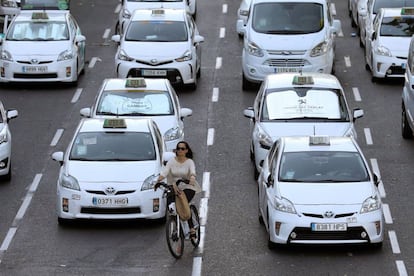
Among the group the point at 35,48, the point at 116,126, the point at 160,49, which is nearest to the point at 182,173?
the point at 116,126

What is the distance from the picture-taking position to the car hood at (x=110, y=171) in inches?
883

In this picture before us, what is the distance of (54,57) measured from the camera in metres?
33.7

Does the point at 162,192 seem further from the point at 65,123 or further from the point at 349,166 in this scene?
the point at 65,123

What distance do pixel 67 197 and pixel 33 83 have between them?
12.4m

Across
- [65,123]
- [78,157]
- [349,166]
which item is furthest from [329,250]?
[65,123]

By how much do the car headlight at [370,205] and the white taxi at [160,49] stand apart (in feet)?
42.2

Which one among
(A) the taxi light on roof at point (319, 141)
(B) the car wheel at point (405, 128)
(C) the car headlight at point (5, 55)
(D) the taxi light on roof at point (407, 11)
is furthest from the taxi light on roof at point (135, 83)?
(D) the taxi light on roof at point (407, 11)

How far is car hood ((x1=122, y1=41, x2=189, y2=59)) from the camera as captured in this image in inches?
1308

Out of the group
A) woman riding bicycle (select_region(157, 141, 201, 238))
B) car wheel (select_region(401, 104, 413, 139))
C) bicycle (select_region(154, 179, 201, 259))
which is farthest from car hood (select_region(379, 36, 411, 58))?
bicycle (select_region(154, 179, 201, 259))

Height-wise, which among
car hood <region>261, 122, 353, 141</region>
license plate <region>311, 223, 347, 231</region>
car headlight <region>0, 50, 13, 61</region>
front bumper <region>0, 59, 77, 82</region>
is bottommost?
front bumper <region>0, 59, 77, 82</region>

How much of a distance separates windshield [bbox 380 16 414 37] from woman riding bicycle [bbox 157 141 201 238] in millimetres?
14693

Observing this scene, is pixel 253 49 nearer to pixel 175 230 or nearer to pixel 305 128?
pixel 305 128

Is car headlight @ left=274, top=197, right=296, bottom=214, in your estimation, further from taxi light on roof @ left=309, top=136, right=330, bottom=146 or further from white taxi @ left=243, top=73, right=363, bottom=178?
white taxi @ left=243, top=73, right=363, bottom=178

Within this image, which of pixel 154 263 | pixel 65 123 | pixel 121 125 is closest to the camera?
pixel 154 263
